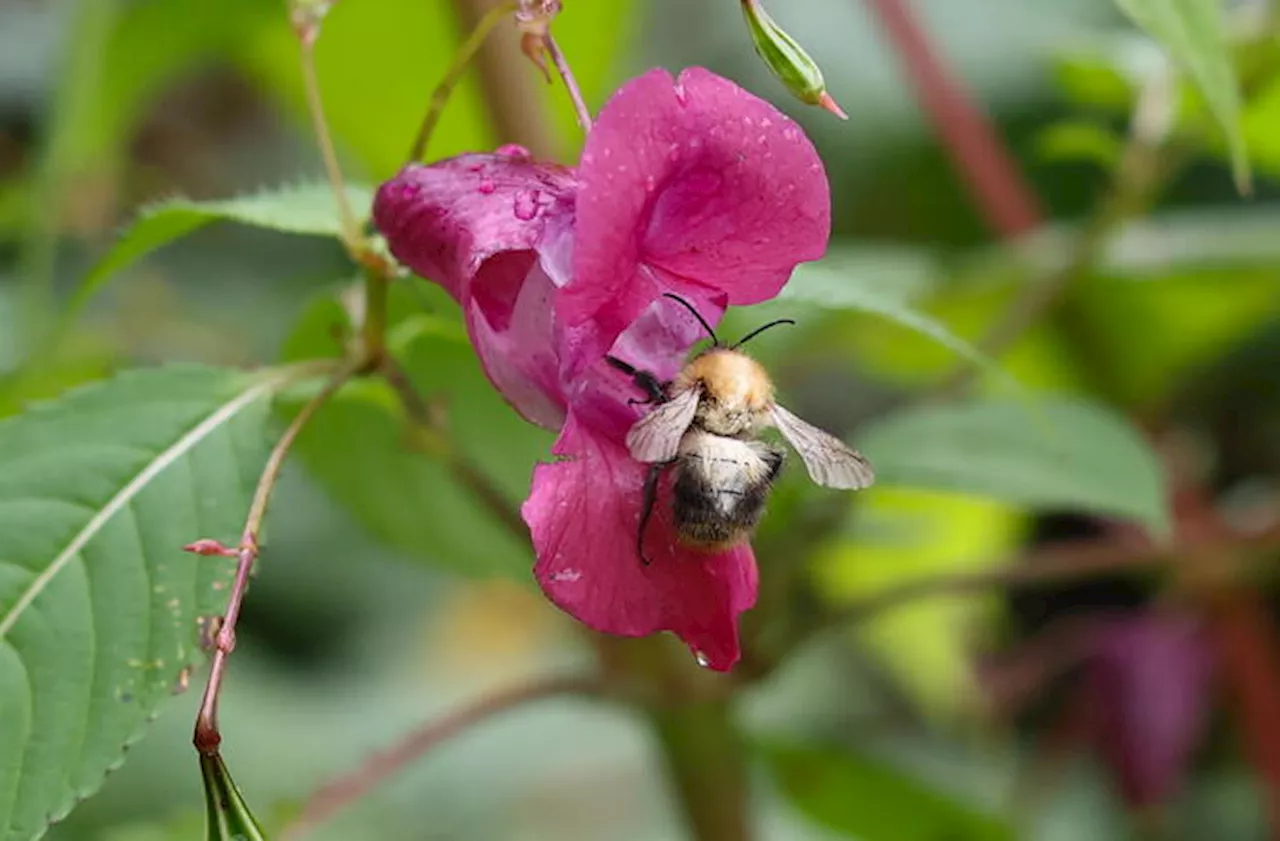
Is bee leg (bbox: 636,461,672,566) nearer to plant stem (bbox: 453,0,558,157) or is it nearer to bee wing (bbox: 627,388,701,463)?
bee wing (bbox: 627,388,701,463)

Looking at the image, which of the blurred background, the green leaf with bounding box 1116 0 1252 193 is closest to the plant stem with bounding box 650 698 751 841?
the blurred background

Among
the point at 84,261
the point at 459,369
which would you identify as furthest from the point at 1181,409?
the point at 84,261

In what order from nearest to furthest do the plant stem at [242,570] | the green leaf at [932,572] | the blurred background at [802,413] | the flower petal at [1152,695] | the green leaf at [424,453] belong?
the plant stem at [242,570], the green leaf at [424,453], the blurred background at [802,413], the flower petal at [1152,695], the green leaf at [932,572]

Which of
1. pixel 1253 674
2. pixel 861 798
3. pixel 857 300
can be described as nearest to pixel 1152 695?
pixel 1253 674

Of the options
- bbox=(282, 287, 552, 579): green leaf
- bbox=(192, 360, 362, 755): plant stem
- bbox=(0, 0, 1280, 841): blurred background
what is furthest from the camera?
bbox=(0, 0, 1280, 841): blurred background

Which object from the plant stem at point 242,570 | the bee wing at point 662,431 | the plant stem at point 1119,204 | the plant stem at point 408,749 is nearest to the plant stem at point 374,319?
the plant stem at point 242,570

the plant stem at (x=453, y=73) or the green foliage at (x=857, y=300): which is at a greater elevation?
the plant stem at (x=453, y=73)

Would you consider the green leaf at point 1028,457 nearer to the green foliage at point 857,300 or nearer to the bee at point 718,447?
the green foliage at point 857,300
